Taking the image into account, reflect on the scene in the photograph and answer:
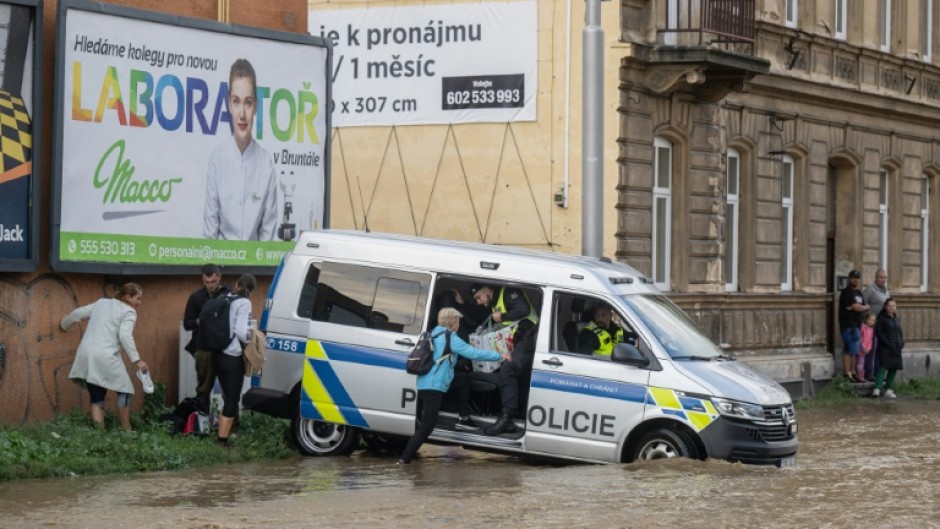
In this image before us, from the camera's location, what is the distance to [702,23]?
27.9 metres

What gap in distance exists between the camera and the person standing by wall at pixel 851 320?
1266 inches

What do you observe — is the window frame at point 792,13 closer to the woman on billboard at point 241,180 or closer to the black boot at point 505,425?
the woman on billboard at point 241,180

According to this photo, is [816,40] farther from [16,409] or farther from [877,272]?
[16,409]

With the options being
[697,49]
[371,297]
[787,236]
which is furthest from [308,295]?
[787,236]

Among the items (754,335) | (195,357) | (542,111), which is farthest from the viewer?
(754,335)

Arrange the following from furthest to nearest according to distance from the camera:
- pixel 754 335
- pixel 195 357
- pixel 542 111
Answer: pixel 754 335 → pixel 542 111 → pixel 195 357

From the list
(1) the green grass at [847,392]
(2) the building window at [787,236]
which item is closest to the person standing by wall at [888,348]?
(1) the green grass at [847,392]

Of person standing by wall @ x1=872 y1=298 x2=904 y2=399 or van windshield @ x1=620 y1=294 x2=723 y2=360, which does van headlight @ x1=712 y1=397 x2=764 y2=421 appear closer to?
van windshield @ x1=620 y1=294 x2=723 y2=360

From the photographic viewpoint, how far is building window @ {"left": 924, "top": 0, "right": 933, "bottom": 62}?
38.8m

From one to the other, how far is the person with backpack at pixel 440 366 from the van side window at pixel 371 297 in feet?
1.49

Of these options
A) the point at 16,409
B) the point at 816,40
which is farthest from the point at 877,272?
the point at 16,409

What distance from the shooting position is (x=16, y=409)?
17.7 metres

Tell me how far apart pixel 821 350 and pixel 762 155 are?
4.04 m

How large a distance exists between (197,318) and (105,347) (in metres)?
1.15
